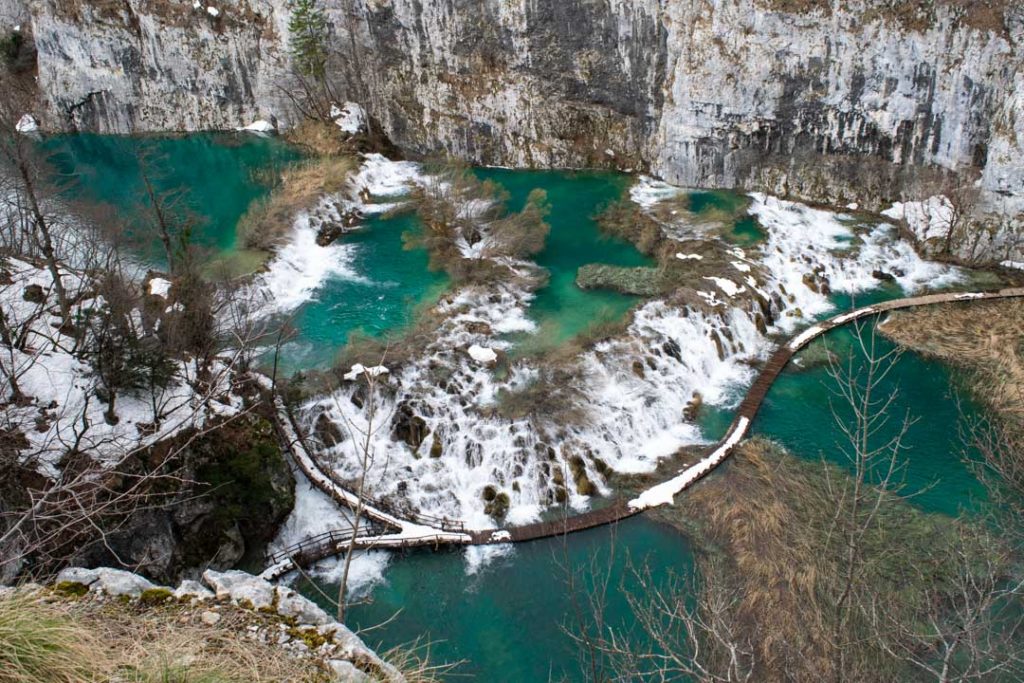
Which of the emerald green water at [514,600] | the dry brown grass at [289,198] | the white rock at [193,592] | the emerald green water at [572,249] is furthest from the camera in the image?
the dry brown grass at [289,198]

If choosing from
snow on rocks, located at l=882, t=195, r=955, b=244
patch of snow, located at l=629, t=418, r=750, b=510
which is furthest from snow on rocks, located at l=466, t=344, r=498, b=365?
snow on rocks, located at l=882, t=195, r=955, b=244

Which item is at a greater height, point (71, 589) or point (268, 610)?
point (71, 589)

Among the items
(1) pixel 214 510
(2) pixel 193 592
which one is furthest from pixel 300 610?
(1) pixel 214 510

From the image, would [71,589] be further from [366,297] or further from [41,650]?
[366,297]

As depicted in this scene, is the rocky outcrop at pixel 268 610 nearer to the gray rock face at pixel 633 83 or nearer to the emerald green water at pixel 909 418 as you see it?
the emerald green water at pixel 909 418

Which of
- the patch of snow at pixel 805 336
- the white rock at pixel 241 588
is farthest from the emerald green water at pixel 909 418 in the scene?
the white rock at pixel 241 588

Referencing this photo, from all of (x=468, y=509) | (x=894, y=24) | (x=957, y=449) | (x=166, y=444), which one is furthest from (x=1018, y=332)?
(x=166, y=444)
